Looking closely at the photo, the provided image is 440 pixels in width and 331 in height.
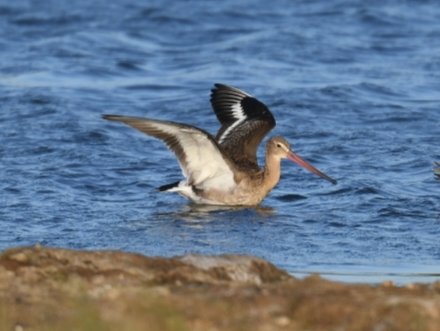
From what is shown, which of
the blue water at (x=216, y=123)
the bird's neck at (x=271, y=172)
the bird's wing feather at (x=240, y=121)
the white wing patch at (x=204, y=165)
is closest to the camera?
the blue water at (x=216, y=123)

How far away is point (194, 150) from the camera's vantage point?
33.3 feet

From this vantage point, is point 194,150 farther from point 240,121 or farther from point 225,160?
point 240,121

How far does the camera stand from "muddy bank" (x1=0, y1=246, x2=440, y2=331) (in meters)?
4.71

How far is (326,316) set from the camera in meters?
4.84

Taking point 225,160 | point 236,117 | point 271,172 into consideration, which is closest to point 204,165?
point 225,160

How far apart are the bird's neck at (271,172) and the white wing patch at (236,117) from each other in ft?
2.86

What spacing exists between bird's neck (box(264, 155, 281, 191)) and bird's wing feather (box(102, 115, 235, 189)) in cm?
36

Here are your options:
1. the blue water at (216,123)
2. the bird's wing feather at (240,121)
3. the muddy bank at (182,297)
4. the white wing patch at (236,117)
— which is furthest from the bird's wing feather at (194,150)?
the muddy bank at (182,297)

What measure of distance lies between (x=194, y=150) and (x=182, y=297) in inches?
203

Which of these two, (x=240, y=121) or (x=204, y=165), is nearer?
(x=204, y=165)

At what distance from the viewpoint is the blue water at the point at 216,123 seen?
891 centimetres

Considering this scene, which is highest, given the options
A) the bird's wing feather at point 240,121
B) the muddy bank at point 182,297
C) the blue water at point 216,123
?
the muddy bank at point 182,297

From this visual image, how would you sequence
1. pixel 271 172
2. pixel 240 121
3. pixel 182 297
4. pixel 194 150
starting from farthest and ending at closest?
pixel 240 121 → pixel 271 172 → pixel 194 150 → pixel 182 297

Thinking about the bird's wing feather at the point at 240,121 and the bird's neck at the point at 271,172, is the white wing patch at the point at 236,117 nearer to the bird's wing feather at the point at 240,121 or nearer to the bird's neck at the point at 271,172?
the bird's wing feather at the point at 240,121
